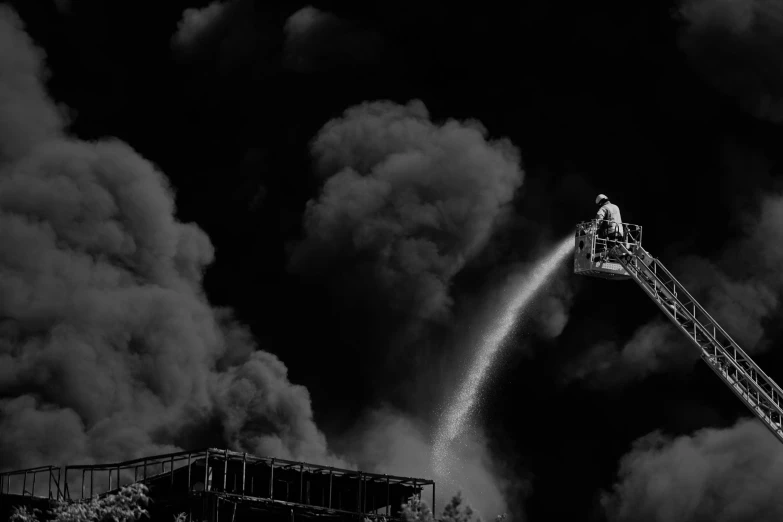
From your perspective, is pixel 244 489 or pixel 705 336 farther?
pixel 244 489

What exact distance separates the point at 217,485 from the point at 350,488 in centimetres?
640

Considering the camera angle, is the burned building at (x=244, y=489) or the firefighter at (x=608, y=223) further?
the burned building at (x=244, y=489)

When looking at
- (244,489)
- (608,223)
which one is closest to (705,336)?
(608,223)

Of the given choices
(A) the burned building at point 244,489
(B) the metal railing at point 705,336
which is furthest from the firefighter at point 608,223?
(A) the burned building at point 244,489

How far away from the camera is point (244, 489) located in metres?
50.0

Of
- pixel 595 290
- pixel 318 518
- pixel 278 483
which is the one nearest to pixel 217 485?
pixel 278 483

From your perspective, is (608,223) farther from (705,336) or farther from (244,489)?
(244,489)

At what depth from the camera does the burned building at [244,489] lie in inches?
1850

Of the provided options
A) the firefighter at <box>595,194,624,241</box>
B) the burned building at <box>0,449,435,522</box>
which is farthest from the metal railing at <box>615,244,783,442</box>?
the burned building at <box>0,449,435,522</box>

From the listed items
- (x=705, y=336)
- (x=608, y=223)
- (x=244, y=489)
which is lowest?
(x=244, y=489)

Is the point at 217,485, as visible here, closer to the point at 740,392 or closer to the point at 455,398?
the point at 455,398

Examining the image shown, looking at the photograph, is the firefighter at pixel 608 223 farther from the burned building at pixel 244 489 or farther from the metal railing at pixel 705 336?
the burned building at pixel 244 489

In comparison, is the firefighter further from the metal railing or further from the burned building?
the burned building

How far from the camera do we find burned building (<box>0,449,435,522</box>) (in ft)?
154
